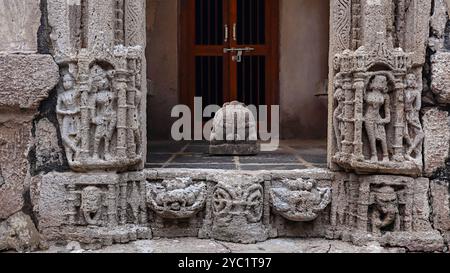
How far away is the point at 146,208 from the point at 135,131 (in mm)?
588

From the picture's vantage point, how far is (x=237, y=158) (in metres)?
4.21

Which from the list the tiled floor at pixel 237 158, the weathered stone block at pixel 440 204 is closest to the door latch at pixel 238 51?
the tiled floor at pixel 237 158

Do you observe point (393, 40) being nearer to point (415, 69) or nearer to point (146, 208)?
point (415, 69)

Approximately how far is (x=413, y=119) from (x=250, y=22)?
10.6ft

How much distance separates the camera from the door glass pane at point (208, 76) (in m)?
6.00

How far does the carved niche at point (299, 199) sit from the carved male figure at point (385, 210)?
0.34 meters

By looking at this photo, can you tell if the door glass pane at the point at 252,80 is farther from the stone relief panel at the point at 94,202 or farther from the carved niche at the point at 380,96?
the stone relief panel at the point at 94,202

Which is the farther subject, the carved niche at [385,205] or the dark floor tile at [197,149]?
the dark floor tile at [197,149]

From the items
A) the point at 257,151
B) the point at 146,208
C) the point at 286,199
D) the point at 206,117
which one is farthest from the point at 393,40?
the point at 206,117

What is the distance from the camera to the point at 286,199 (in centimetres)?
331

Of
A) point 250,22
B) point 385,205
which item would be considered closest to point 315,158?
point 385,205

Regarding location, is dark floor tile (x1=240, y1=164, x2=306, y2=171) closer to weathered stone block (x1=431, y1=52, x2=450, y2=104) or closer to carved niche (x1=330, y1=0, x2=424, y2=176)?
carved niche (x1=330, y1=0, x2=424, y2=176)

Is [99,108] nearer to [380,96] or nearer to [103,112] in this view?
[103,112]
